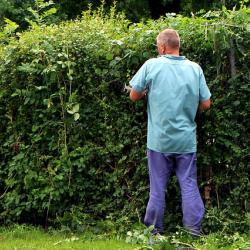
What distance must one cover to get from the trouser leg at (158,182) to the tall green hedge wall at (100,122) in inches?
19.6

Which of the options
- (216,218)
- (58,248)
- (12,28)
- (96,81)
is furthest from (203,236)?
(12,28)

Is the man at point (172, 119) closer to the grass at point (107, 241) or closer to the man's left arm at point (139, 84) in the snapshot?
the man's left arm at point (139, 84)

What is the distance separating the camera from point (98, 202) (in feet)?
20.3

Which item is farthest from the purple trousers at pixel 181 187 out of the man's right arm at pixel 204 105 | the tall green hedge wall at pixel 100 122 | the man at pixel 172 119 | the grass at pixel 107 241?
the man's right arm at pixel 204 105

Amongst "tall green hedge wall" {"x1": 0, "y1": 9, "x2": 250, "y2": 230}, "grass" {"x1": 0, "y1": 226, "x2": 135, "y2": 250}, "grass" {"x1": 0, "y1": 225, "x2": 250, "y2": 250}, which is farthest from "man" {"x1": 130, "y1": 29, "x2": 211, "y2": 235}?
"grass" {"x1": 0, "y1": 226, "x2": 135, "y2": 250}

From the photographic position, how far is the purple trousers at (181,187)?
5.31 metres

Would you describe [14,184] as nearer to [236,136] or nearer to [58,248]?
[58,248]

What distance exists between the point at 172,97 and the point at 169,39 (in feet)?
1.92

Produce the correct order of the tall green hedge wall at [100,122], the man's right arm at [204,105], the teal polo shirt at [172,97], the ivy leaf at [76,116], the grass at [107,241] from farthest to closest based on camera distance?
the ivy leaf at [76,116], the tall green hedge wall at [100,122], the man's right arm at [204,105], the teal polo shirt at [172,97], the grass at [107,241]

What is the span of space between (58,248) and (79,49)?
226 centimetres

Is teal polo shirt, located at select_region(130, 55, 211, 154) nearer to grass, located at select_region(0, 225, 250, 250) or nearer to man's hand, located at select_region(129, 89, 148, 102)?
man's hand, located at select_region(129, 89, 148, 102)

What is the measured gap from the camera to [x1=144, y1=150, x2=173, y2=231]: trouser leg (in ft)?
17.5

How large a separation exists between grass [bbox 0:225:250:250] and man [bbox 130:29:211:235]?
9.4 inches

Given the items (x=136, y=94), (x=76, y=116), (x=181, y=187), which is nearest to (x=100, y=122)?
(x=76, y=116)
